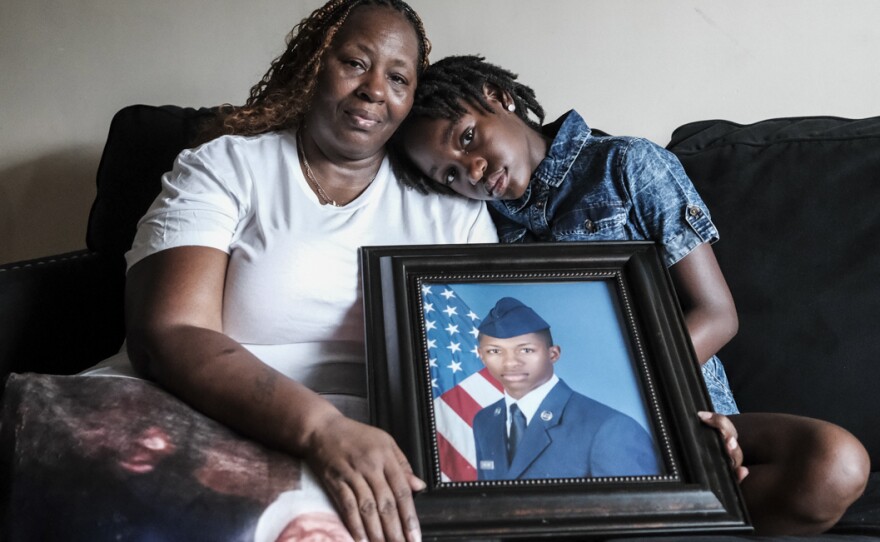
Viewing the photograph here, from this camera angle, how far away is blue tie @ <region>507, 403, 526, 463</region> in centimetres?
95

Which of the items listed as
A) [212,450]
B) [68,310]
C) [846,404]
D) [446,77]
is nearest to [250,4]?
[446,77]

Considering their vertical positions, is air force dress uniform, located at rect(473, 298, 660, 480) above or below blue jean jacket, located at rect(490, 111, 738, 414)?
below

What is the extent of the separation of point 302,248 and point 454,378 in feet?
1.14

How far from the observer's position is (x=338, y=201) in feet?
4.37

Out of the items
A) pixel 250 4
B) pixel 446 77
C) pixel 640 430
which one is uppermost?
pixel 250 4

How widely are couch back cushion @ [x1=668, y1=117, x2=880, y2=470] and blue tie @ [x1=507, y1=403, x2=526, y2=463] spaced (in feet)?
1.90

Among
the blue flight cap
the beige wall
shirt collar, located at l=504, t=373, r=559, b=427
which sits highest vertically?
the beige wall

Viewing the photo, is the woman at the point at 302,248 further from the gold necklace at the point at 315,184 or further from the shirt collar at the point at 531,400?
the shirt collar at the point at 531,400

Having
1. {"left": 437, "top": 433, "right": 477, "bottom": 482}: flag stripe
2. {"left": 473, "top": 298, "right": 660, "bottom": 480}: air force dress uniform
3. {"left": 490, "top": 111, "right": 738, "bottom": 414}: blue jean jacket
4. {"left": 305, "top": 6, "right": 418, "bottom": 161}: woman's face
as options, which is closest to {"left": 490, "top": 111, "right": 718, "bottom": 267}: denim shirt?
{"left": 490, "top": 111, "right": 738, "bottom": 414}: blue jean jacket

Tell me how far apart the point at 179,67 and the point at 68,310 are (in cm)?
71

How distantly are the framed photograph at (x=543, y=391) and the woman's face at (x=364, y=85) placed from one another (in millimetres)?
235

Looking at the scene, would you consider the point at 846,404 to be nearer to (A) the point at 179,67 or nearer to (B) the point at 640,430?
(B) the point at 640,430

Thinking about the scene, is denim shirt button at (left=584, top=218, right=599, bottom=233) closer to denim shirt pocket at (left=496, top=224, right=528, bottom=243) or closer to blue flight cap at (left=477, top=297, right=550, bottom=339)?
denim shirt pocket at (left=496, top=224, right=528, bottom=243)

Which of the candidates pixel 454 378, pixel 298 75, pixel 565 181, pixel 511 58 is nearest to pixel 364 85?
pixel 298 75
